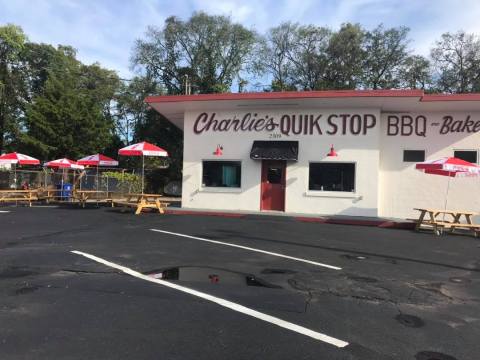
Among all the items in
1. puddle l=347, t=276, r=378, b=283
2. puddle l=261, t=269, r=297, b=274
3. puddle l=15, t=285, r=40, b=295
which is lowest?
puddle l=347, t=276, r=378, b=283

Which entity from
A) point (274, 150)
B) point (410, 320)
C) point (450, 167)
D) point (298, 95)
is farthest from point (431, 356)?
point (274, 150)

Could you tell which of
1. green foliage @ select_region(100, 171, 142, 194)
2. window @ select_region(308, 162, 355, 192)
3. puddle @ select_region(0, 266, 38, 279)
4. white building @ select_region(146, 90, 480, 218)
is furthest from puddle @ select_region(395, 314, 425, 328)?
green foliage @ select_region(100, 171, 142, 194)

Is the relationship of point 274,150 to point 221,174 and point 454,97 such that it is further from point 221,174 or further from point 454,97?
point 454,97

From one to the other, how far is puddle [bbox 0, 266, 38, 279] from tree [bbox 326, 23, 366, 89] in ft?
128

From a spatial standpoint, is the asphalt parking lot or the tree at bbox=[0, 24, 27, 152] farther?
the tree at bbox=[0, 24, 27, 152]

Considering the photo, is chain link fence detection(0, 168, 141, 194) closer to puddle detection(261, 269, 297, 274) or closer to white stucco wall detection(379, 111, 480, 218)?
white stucco wall detection(379, 111, 480, 218)

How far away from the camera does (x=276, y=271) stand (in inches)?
297

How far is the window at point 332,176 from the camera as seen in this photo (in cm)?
1791

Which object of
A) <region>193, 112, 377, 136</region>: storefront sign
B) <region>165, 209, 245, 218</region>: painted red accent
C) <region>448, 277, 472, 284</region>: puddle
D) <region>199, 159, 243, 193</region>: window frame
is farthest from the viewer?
<region>199, 159, 243, 193</region>: window frame

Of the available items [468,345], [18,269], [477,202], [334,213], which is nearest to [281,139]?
[334,213]

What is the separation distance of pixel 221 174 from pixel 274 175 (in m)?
2.27

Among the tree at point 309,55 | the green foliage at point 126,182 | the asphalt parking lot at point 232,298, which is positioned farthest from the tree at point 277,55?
the asphalt parking lot at point 232,298

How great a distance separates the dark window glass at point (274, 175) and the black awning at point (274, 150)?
740mm

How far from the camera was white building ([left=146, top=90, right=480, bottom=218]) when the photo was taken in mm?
17594
